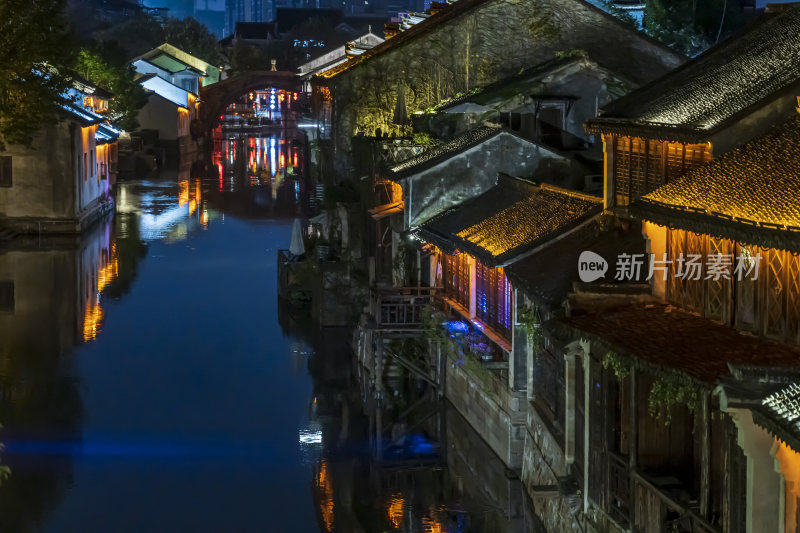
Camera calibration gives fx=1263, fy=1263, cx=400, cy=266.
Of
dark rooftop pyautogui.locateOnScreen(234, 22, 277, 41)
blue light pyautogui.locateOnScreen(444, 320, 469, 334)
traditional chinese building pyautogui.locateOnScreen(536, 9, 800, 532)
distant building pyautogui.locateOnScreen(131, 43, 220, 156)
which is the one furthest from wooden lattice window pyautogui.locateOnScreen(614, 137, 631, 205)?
dark rooftop pyautogui.locateOnScreen(234, 22, 277, 41)

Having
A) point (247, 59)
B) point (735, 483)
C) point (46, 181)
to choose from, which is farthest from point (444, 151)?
point (247, 59)

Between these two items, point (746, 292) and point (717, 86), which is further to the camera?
point (717, 86)

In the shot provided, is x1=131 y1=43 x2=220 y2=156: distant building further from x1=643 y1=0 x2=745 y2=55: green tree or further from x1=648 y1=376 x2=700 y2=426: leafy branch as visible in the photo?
x1=648 y1=376 x2=700 y2=426: leafy branch

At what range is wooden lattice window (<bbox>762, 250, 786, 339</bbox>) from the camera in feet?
40.2

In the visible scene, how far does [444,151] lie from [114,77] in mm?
51473

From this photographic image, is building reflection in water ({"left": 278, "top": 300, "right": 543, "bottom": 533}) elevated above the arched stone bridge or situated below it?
below

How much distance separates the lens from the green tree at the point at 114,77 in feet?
245

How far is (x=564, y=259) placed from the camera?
60.2 ft

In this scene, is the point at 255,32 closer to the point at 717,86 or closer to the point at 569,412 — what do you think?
the point at 717,86

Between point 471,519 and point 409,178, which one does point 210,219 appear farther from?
point 471,519

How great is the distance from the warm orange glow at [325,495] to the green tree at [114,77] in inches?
2180

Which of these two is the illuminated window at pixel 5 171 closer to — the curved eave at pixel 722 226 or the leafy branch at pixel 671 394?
the curved eave at pixel 722 226

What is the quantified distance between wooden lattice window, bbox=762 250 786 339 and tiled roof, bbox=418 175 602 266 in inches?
272

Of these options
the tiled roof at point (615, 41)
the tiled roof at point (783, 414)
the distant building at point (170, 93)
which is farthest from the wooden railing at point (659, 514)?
the distant building at point (170, 93)
